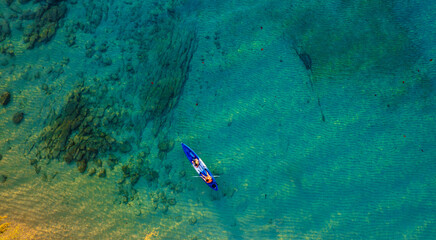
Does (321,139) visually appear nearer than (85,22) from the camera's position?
Yes

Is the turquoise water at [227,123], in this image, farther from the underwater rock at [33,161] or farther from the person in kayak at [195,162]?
the person in kayak at [195,162]

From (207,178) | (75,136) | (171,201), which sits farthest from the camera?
(75,136)

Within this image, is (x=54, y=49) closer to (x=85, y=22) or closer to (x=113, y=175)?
(x=85, y=22)

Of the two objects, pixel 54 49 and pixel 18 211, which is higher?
pixel 54 49

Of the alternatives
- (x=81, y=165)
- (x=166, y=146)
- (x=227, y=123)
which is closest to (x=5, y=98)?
(x=81, y=165)

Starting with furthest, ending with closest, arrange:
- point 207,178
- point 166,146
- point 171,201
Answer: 1. point 166,146
2. point 171,201
3. point 207,178

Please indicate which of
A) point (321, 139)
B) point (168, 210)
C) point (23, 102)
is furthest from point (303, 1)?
point (23, 102)

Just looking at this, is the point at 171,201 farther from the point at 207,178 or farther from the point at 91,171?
the point at 91,171

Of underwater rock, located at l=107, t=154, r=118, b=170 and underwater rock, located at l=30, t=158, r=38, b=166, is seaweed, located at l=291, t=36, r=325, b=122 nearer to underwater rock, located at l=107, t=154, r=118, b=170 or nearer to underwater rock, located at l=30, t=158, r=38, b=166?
underwater rock, located at l=107, t=154, r=118, b=170

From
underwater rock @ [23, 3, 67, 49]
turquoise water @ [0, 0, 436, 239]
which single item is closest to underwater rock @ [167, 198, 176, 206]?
turquoise water @ [0, 0, 436, 239]
